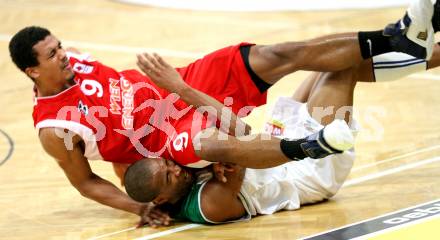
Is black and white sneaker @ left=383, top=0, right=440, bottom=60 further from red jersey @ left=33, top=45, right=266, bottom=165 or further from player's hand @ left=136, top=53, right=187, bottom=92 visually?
player's hand @ left=136, top=53, right=187, bottom=92

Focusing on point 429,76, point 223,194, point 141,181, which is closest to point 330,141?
point 223,194

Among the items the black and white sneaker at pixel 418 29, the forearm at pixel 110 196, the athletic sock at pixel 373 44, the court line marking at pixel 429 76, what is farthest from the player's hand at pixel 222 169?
the court line marking at pixel 429 76

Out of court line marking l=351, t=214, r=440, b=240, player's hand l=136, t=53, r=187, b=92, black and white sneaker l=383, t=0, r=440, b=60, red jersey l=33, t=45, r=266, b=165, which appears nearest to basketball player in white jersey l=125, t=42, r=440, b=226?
red jersey l=33, t=45, r=266, b=165

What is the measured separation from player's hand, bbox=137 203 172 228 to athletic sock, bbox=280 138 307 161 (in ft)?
3.57

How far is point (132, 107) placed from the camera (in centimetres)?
609

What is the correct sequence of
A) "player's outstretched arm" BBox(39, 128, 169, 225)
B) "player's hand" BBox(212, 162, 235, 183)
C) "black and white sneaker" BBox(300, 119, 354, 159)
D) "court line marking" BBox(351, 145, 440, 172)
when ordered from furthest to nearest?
"court line marking" BBox(351, 145, 440, 172) → "player's outstretched arm" BBox(39, 128, 169, 225) → "player's hand" BBox(212, 162, 235, 183) → "black and white sneaker" BBox(300, 119, 354, 159)

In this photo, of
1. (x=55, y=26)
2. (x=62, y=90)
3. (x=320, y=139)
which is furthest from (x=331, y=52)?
(x=55, y=26)

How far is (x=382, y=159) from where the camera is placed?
6.87m

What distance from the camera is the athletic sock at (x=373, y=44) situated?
580 cm

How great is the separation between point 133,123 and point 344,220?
166 centimetres

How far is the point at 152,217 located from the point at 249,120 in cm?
243

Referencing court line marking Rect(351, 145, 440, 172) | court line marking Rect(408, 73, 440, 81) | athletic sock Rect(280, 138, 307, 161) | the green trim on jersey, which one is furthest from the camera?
court line marking Rect(408, 73, 440, 81)

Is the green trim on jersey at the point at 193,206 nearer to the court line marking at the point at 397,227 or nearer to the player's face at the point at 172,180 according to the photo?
the player's face at the point at 172,180

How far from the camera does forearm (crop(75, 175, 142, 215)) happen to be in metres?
5.91
